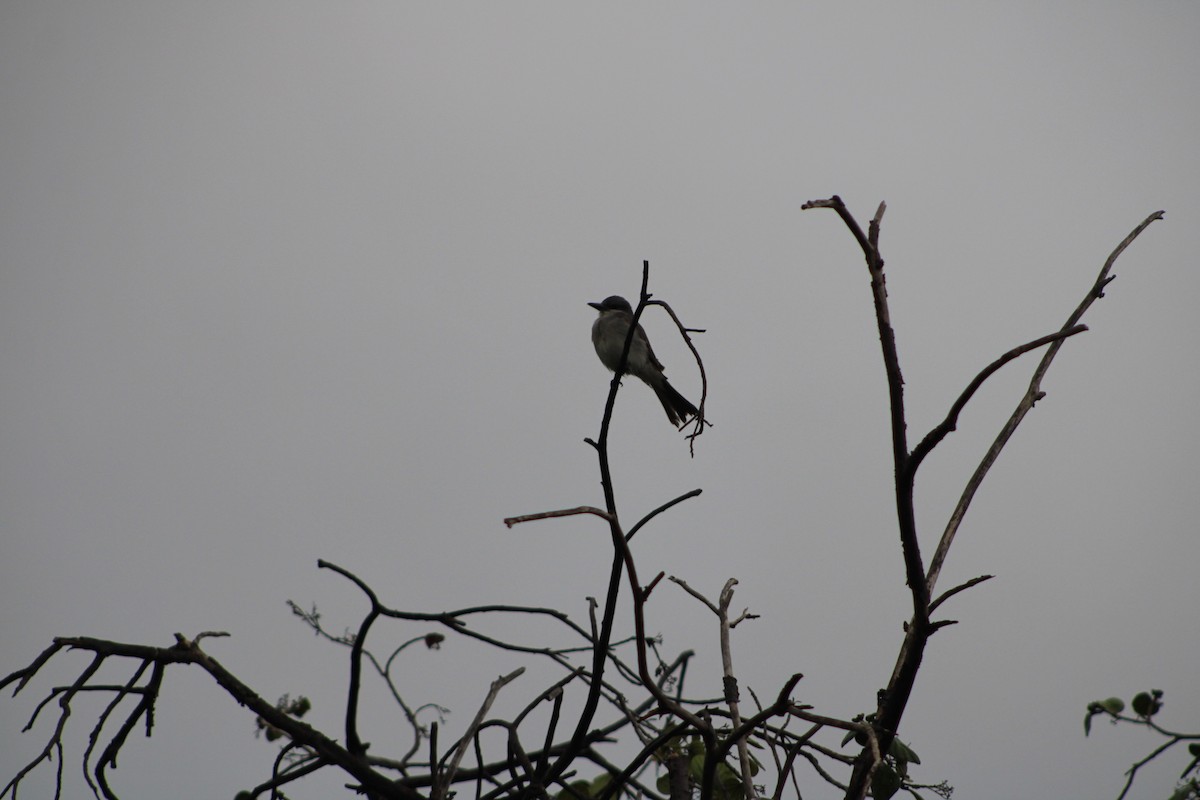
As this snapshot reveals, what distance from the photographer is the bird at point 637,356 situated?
8.52 metres

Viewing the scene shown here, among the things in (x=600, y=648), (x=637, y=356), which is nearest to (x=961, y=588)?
(x=600, y=648)

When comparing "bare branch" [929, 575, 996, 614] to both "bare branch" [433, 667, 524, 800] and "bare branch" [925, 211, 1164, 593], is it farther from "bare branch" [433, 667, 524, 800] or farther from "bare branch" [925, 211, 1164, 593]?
"bare branch" [433, 667, 524, 800]

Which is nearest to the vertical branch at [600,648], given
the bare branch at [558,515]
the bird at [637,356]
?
the bare branch at [558,515]

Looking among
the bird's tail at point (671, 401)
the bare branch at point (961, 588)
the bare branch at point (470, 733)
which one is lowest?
the bare branch at point (470, 733)

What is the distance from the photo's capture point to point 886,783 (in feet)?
6.34

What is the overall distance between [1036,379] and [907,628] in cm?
56

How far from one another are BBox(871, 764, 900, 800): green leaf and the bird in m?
6.41

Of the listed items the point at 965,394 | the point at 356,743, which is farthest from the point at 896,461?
the point at 356,743

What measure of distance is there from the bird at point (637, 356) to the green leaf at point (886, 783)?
6.41m

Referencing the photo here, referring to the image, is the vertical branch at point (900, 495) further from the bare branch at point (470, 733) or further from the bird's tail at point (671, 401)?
the bird's tail at point (671, 401)

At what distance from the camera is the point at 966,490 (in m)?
1.68

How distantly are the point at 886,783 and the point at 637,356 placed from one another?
21.6ft

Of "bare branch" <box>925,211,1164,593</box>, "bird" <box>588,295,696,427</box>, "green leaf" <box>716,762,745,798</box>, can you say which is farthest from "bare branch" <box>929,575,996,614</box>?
"bird" <box>588,295,696,427</box>

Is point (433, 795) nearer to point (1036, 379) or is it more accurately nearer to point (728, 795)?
point (728, 795)
